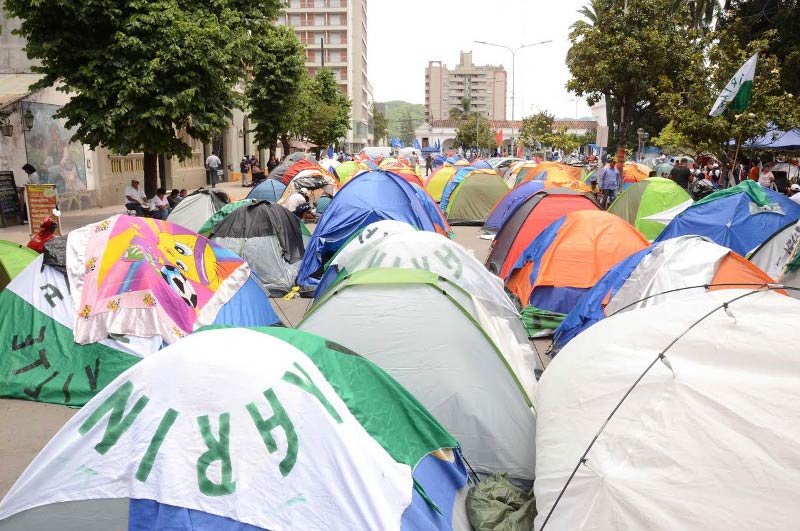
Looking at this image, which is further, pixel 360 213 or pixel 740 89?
pixel 740 89

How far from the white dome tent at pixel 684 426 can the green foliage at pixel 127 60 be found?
11.6 metres

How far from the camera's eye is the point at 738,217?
9.21 metres

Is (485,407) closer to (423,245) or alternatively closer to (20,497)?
(423,245)

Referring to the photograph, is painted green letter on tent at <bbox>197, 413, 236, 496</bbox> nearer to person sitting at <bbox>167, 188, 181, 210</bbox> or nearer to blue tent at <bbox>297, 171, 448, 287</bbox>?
blue tent at <bbox>297, 171, 448, 287</bbox>

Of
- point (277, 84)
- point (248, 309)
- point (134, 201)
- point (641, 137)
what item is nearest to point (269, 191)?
point (134, 201)

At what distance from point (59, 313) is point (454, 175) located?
15.9 m

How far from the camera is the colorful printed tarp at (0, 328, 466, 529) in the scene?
3.15 m

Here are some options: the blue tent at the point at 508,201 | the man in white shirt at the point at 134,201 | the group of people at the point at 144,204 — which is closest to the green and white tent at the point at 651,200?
the blue tent at the point at 508,201

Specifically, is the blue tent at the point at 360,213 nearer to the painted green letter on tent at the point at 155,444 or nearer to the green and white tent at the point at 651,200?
the green and white tent at the point at 651,200

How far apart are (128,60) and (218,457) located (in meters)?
12.5

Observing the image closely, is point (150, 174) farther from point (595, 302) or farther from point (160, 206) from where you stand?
point (595, 302)

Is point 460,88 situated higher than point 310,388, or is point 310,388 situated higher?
point 460,88

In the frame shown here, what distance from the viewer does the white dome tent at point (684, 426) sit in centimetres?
316

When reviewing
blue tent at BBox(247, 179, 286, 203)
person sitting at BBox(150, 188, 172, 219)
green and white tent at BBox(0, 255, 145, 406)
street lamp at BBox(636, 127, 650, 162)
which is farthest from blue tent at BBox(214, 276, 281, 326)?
street lamp at BBox(636, 127, 650, 162)
